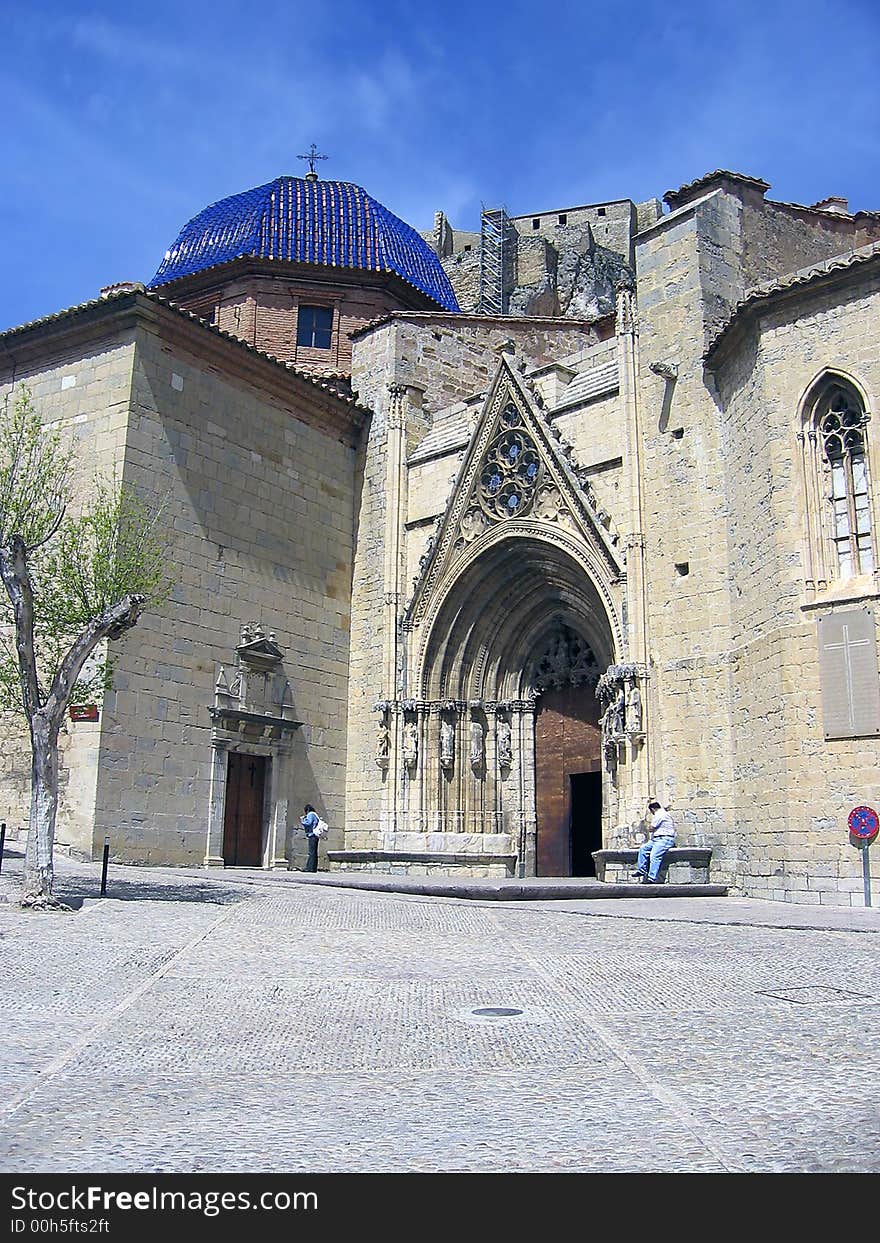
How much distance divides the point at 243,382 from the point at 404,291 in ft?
22.9

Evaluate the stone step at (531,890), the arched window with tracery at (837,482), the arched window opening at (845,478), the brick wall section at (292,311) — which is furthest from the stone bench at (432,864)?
the brick wall section at (292,311)

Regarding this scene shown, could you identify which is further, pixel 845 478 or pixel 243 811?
pixel 243 811

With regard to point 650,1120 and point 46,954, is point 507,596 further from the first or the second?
point 650,1120

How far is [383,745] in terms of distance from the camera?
19.7 metres

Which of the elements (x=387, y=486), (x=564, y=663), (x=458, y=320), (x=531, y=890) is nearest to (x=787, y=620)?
(x=531, y=890)

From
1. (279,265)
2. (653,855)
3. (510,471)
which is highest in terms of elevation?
(279,265)

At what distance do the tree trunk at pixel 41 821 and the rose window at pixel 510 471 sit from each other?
370 inches

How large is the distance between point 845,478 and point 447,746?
A: 8.11 m

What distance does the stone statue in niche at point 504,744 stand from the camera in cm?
1967

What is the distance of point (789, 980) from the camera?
21.6 ft

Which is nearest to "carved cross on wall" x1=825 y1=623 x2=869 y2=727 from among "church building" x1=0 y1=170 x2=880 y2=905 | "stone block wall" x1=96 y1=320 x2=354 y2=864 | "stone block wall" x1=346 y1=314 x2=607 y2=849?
"church building" x1=0 y1=170 x2=880 y2=905

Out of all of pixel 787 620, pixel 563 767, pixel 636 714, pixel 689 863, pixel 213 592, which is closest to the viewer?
pixel 787 620

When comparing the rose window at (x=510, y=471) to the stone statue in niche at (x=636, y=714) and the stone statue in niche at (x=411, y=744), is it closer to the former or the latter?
the stone statue in niche at (x=411, y=744)

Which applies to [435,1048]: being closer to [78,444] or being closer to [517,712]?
[78,444]
